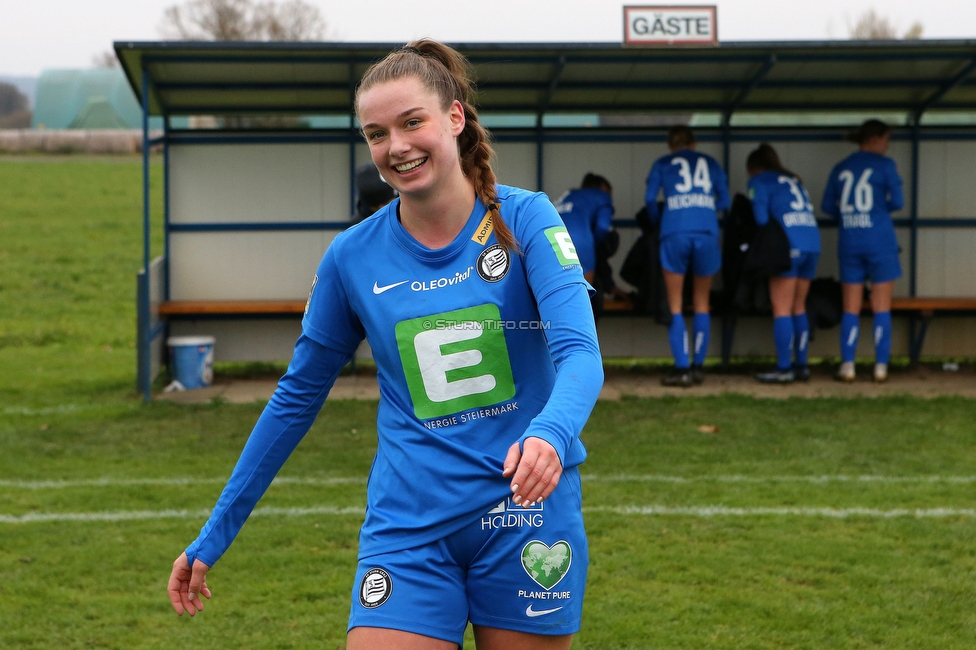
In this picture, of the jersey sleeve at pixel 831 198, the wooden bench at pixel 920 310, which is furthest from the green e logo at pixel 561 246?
the wooden bench at pixel 920 310

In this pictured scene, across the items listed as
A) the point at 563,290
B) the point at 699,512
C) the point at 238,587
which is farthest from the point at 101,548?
the point at 563,290

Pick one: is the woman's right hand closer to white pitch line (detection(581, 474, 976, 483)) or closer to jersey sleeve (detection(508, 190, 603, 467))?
jersey sleeve (detection(508, 190, 603, 467))

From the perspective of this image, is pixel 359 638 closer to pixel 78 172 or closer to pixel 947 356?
pixel 947 356

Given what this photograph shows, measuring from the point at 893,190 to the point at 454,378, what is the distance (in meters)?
8.81

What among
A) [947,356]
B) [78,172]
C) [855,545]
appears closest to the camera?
[855,545]

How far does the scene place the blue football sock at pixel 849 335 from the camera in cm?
1043

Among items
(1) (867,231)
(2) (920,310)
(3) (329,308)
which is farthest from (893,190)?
(3) (329,308)

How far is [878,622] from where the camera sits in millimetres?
4480

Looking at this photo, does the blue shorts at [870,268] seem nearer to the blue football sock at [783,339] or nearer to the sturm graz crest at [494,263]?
the blue football sock at [783,339]

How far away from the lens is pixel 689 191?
10.1m

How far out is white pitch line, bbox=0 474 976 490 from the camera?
676 cm

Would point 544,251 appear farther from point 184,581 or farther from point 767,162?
point 767,162

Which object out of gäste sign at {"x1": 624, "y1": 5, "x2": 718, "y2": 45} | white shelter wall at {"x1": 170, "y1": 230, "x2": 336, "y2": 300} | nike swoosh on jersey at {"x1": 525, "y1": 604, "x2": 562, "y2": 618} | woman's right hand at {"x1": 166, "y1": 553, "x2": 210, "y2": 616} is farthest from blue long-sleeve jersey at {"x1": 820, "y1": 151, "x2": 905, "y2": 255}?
woman's right hand at {"x1": 166, "y1": 553, "x2": 210, "y2": 616}

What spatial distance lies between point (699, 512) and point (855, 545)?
0.88m
